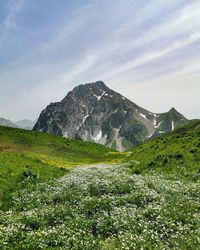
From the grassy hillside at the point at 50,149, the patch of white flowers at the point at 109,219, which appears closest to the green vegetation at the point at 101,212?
the patch of white flowers at the point at 109,219

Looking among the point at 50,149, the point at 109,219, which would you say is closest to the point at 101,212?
the point at 109,219

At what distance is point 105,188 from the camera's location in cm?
2719

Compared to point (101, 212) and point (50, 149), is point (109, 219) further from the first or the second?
point (50, 149)

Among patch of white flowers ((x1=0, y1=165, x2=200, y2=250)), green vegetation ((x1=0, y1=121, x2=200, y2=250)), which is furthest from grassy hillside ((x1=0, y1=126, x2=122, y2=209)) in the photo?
patch of white flowers ((x1=0, y1=165, x2=200, y2=250))

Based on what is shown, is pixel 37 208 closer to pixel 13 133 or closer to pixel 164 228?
pixel 164 228

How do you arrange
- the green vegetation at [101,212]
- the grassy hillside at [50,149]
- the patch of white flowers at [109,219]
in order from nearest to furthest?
1. the patch of white flowers at [109,219]
2. the green vegetation at [101,212]
3. the grassy hillside at [50,149]

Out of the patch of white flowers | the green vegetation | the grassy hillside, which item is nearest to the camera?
the patch of white flowers

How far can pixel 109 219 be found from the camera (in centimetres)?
1884

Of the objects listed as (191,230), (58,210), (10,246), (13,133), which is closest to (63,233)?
(10,246)

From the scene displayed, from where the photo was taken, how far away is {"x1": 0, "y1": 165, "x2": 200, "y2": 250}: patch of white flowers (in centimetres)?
1595

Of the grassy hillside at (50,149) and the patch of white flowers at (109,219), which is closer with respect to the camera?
the patch of white flowers at (109,219)

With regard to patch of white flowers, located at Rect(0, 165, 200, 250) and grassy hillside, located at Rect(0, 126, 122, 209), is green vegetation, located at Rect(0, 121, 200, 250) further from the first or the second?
grassy hillside, located at Rect(0, 126, 122, 209)

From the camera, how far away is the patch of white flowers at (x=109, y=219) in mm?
15945

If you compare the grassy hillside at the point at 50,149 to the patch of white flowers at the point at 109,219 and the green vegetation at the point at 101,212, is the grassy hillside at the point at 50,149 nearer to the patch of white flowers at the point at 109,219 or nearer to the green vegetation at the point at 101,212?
the green vegetation at the point at 101,212
